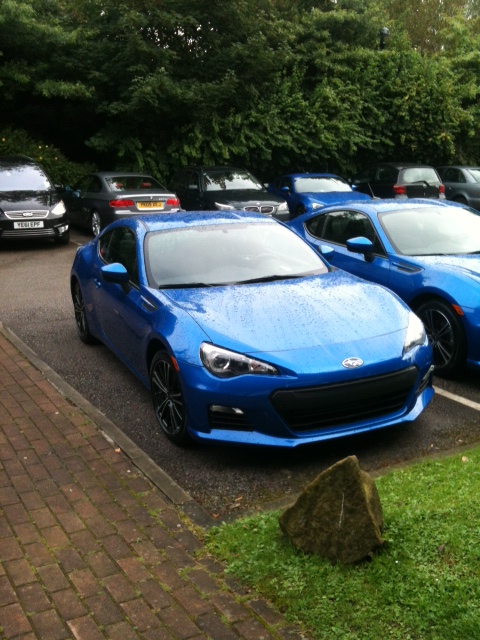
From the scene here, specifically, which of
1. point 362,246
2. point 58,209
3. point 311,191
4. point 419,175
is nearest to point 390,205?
point 362,246

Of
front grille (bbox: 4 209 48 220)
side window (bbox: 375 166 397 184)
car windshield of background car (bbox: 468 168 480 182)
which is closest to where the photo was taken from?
front grille (bbox: 4 209 48 220)

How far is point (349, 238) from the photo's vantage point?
8.14m

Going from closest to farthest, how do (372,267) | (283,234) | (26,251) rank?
(283,234) < (372,267) < (26,251)

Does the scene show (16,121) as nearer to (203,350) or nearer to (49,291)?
(49,291)

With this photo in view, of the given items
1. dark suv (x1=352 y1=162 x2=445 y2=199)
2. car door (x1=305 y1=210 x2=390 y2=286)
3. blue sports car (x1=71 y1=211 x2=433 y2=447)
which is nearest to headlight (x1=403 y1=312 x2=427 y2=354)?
blue sports car (x1=71 y1=211 x2=433 y2=447)

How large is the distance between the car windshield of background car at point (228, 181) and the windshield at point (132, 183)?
3.62ft

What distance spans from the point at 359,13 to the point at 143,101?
9142 millimetres

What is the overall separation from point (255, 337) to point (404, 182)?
15419 mm

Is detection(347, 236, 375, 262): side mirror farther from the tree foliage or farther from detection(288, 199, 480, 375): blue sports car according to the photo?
A: the tree foliage

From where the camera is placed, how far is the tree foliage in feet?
63.9

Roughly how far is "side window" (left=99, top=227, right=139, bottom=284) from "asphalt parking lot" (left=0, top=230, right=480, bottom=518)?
989mm

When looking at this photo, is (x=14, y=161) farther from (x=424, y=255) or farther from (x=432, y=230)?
(x=424, y=255)

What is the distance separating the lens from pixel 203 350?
4.88m

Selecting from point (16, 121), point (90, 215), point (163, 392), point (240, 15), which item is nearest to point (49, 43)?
point (16, 121)
